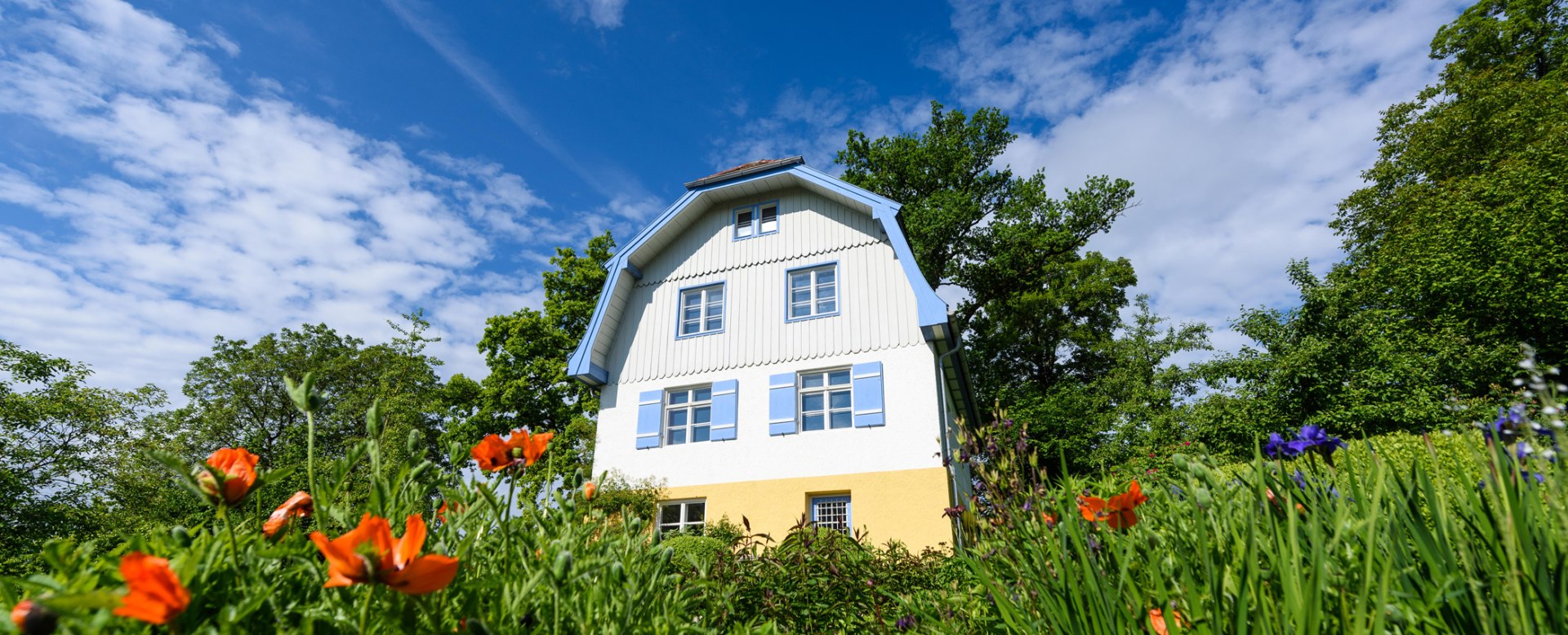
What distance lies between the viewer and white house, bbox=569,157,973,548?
31.8 feet

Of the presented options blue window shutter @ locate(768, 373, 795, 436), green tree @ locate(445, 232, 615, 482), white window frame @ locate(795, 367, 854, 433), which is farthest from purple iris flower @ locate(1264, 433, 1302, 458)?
green tree @ locate(445, 232, 615, 482)

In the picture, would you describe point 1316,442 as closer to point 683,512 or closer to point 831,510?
point 831,510

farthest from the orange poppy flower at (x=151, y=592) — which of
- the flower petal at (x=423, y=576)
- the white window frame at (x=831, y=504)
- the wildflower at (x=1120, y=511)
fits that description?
the white window frame at (x=831, y=504)

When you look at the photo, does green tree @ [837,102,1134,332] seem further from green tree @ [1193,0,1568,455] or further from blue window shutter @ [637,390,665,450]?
blue window shutter @ [637,390,665,450]

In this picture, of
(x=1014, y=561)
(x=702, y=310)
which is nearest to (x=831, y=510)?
(x=702, y=310)

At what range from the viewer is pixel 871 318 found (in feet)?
35.0

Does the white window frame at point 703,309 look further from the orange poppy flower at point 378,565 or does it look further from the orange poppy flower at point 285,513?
the orange poppy flower at point 378,565

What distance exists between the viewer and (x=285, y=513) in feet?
4.71

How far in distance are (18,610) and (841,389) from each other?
984cm

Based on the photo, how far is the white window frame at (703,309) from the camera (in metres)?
11.7

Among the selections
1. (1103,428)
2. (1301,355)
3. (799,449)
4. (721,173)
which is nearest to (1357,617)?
(799,449)

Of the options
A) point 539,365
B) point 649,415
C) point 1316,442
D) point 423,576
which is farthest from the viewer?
point 539,365

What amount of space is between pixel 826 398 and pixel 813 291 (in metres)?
1.96

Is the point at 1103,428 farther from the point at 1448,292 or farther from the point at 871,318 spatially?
the point at 871,318
